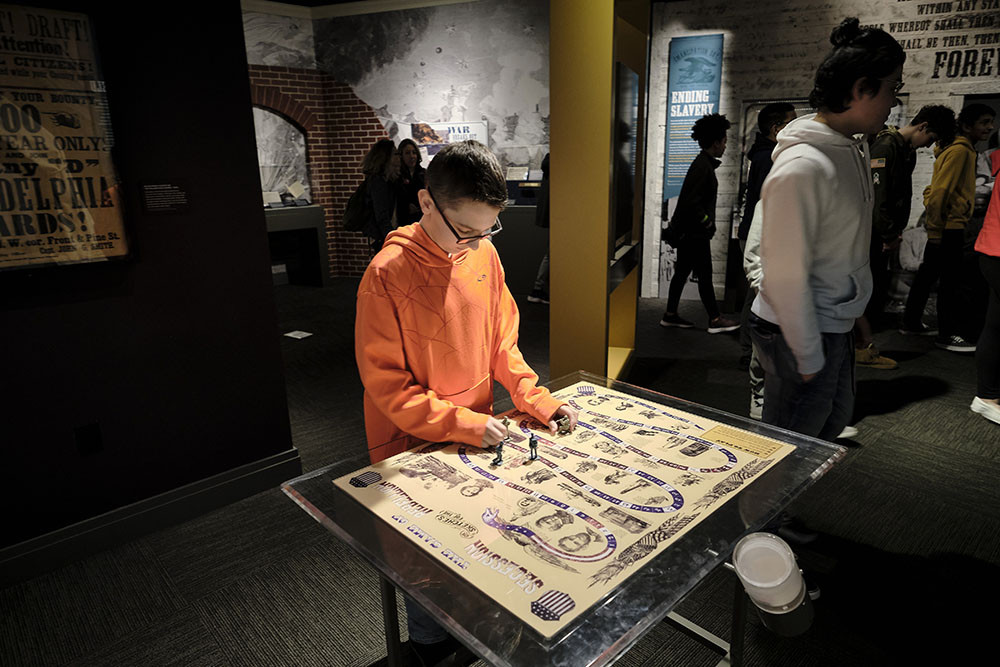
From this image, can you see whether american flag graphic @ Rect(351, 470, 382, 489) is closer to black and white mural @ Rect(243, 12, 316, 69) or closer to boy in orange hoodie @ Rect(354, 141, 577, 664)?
boy in orange hoodie @ Rect(354, 141, 577, 664)

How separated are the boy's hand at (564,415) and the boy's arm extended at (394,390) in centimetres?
17

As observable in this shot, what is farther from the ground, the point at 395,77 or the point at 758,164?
the point at 395,77

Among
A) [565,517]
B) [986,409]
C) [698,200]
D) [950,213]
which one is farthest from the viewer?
[698,200]

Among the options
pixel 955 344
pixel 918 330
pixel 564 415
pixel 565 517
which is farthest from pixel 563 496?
pixel 918 330

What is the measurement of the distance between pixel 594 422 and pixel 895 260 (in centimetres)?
486

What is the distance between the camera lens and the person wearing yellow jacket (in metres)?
3.89

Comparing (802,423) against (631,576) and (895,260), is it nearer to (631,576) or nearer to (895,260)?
(631,576)

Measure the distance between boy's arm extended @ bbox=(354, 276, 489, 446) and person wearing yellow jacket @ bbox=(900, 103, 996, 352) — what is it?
418 centimetres

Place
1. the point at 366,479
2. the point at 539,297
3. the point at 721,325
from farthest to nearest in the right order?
the point at 539,297
the point at 721,325
the point at 366,479

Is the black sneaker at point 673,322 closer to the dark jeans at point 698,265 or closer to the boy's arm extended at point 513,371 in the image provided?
the dark jeans at point 698,265

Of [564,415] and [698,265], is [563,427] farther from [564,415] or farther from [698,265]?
[698,265]

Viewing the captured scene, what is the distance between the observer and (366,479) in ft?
3.77

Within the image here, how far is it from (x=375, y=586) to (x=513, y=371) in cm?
103

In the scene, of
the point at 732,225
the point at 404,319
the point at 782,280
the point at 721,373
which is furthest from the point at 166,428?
the point at 732,225
